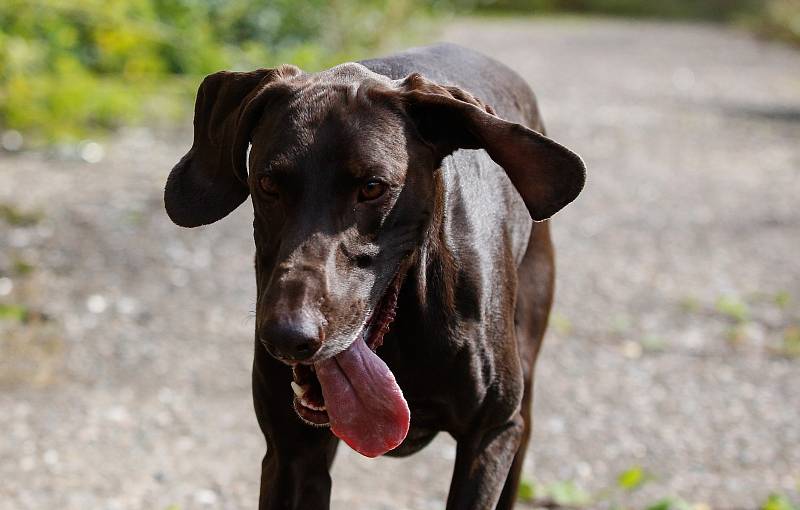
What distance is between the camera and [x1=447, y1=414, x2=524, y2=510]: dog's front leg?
11.5 feet

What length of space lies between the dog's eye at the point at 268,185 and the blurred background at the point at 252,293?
2249 millimetres

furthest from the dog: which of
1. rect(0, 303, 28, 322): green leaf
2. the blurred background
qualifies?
rect(0, 303, 28, 322): green leaf

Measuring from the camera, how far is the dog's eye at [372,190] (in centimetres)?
296

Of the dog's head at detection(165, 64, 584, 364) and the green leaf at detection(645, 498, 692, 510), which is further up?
the dog's head at detection(165, 64, 584, 364)

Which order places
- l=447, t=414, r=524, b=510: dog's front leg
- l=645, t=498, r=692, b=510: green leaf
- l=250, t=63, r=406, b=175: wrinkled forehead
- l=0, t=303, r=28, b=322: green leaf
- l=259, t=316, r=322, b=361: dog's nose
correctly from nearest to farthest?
l=259, t=316, r=322, b=361: dog's nose < l=250, t=63, r=406, b=175: wrinkled forehead < l=447, t=414, r=524, b=510: dog's front leg < l=645, t=498, r=692, b=510: green leaf < l=0, t=303, r=28, b=322: green leaf

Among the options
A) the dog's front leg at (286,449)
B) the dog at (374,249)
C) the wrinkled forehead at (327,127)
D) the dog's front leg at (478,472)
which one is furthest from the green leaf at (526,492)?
the wrinkled forehead at (327,127)

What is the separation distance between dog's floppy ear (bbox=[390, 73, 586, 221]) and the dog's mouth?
0.36 meters

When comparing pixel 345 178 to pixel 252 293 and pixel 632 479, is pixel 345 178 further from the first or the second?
pixel 252 293

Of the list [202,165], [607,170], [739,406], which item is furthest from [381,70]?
[607,170]

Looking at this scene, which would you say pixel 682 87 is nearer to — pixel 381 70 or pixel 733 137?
pixel 733 137

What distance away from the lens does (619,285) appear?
8.13 meters

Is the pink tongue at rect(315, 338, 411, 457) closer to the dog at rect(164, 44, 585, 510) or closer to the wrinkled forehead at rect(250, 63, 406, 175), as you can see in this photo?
the dog at rect(164, 44, 585, 510)

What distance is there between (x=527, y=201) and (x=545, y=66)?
16.1 m

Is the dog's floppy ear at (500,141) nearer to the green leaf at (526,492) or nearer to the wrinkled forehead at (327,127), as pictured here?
the wrinkled forehead at (327,127)
